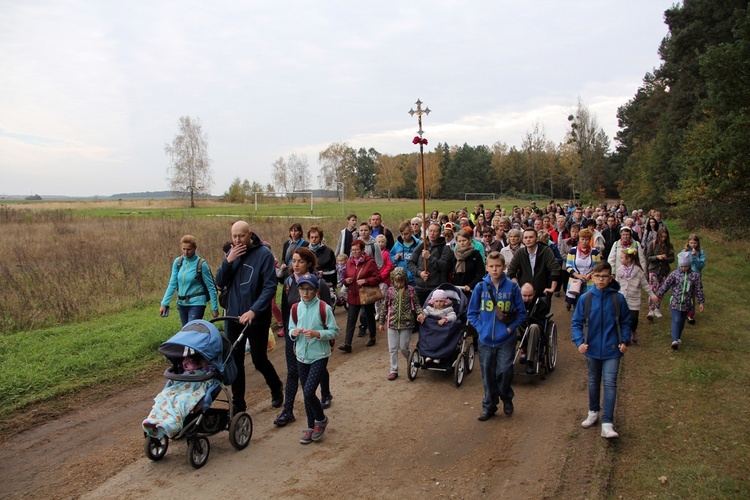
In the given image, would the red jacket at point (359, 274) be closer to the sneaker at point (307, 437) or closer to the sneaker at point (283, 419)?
the sneaker at point (283, 419)

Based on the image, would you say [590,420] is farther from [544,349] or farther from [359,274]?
[359,274]

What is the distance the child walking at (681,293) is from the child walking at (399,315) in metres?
4.58

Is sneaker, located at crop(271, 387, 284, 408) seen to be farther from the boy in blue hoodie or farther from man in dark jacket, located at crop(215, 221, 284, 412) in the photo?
the boy in blue hoodie

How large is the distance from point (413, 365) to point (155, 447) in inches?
144

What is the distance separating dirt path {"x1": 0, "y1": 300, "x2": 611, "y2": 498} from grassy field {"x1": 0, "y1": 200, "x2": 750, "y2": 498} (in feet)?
1.98

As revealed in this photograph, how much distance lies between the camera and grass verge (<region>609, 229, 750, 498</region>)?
481 cm

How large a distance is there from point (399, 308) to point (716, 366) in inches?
188

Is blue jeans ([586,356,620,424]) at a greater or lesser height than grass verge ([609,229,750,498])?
greater

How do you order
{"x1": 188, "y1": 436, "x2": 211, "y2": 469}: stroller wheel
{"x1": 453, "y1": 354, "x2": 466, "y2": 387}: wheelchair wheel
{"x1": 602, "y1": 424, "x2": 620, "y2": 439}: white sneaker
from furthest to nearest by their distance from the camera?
1. {"x1": 453, "y1": 354, "x2": 466, "y2": 387}: wheelchair wheel
2. {"x1": 602, "y1": 424, "x2": 620, "y2": 439}: white sneaker
3. {"x1": 188, "y1": 436, "x2": 211, "y2": 469}: stroller wheel

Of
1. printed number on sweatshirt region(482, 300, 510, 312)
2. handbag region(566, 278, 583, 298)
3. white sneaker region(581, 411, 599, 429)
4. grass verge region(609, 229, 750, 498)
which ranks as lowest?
grass verge region(609, 229, 750, 498)

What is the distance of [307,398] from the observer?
5.69 metres

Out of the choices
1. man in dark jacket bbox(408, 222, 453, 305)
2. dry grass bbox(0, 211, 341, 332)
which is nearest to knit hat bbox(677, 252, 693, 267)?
man in dark jacket bbox(408, 222, 453, 305)

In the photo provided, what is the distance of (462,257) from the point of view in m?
8.98

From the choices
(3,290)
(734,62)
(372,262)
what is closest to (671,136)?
(734,62)
